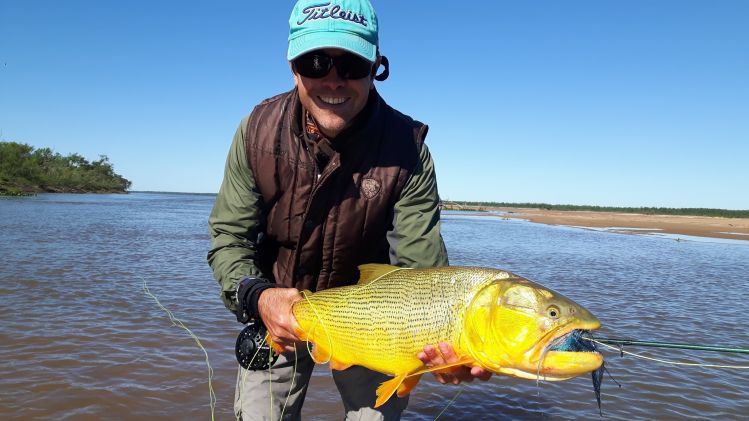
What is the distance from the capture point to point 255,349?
3.02 m

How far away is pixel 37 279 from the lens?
377 inches

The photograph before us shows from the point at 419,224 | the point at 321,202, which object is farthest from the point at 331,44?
the point at 419,224

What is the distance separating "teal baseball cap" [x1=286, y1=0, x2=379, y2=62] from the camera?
265 cm

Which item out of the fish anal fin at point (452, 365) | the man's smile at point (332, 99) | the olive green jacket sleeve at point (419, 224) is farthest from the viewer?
the olive green jacket sleeve at point (419, 224)

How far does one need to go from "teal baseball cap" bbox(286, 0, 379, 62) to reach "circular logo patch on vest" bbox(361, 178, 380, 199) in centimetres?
75

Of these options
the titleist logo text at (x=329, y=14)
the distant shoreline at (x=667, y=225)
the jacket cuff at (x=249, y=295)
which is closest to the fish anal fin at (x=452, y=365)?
the jacket cuff at (x=249, y=295)

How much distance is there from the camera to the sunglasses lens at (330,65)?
2.71m

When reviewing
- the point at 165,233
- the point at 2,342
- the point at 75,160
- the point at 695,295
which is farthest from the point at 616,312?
the point at 75,160

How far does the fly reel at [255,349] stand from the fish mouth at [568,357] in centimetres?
168

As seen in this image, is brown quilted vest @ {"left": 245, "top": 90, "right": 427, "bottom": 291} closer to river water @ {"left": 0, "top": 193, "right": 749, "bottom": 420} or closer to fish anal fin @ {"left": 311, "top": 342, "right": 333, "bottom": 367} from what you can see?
fish anal fin @ {"left": 311, "top": 342, "right": 333, "bottom": 367}

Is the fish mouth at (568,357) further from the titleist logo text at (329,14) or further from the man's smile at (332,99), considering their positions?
the titleist logo text at (329,14)

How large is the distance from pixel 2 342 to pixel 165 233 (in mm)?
16707

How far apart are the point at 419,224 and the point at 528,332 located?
3.58ft

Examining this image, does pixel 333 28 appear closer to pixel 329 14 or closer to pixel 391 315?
pixel 329 14
